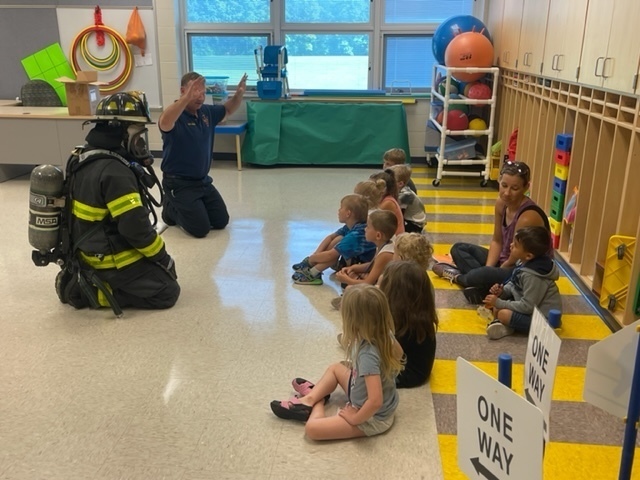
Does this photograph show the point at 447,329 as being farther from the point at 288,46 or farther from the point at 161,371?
the point at 288,46

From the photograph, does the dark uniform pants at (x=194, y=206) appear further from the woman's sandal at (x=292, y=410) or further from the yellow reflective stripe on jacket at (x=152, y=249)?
the woman's sandal at (x=292, y=410)

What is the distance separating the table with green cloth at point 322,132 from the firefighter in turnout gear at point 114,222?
4.34 m

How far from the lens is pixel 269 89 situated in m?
7.93

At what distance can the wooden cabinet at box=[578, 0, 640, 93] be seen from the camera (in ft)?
10.7

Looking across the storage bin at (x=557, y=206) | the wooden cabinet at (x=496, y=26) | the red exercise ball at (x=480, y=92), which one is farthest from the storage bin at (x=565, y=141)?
the wooden cabinet at (x=496, y=26)

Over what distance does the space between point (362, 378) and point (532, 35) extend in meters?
4.44

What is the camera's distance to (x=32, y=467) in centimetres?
231

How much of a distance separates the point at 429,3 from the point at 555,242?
4.89 m

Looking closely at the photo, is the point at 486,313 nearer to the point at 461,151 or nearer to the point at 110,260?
the point at 110,260

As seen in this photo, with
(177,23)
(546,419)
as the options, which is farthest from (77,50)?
(546,419)

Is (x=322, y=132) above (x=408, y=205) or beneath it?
above

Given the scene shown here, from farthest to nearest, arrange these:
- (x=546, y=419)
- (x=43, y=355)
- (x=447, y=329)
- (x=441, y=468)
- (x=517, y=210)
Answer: (x=517, y=210) → (x=447, y=329) → (x=43, y=355) → (x=441, y=468) → (x=546, y=419)

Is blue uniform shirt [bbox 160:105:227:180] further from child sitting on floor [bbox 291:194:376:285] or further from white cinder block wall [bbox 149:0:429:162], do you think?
white cinder block wall [bbox 149:0:429:162]

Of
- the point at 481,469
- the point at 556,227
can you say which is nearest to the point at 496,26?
the point at 556,227
